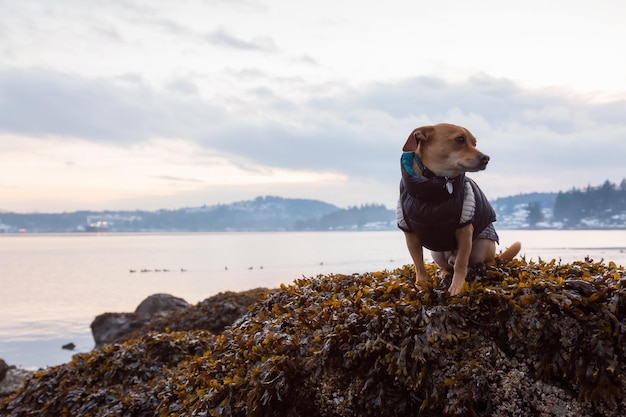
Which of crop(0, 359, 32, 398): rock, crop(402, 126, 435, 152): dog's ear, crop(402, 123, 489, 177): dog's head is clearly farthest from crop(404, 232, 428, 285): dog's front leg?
crop(0, 359, 32, 398): rock

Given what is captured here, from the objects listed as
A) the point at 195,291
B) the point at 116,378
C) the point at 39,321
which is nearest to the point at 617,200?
the point at 195,291

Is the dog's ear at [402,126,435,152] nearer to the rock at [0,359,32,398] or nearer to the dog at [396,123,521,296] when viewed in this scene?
the dog at [396,123,521,296]

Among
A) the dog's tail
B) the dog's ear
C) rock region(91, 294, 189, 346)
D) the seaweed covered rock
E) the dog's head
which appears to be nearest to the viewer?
the seaweed covered rock

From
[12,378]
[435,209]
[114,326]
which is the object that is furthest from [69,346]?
[435,209]

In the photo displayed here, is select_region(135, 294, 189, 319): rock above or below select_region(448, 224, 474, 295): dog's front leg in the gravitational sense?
below

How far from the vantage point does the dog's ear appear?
14.2ft

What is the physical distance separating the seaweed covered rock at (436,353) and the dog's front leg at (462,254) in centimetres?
16

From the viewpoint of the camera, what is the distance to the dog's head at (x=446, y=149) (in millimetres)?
4152

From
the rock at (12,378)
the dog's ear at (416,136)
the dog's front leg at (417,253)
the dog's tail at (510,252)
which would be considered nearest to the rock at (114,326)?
the rock at (12,378)

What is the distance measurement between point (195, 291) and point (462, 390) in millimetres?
44802

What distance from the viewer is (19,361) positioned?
23.5 metres

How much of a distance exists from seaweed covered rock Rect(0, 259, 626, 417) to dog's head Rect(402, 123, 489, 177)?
0.98 metres

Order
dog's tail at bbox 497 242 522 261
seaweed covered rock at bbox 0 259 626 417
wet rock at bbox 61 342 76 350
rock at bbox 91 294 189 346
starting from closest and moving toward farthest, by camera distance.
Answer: seaweed covered rock at bbox 0 259 626 417 < dog's tail at bbox 497 242 522 261 < rock at bbox 91 294 189 346 < wet rock at bbox 61 342 76 350

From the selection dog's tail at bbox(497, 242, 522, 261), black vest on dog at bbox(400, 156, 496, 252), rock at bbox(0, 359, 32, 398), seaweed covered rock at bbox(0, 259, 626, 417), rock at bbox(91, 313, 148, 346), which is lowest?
rock at bbox(0, 359, 32, 398)
